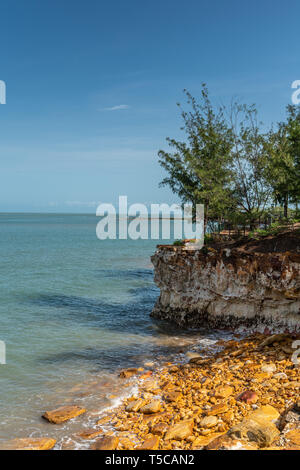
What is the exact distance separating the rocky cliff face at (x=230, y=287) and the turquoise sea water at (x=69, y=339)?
6.09ft

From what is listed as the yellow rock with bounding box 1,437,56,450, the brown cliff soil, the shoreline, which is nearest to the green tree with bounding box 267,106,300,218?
the brown cliff soil

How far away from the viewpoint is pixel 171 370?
16.0 meters

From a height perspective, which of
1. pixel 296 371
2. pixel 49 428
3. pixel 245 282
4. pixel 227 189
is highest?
pixel 227 189

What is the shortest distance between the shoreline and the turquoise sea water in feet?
3.35

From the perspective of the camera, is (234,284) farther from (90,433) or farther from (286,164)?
(90,433)

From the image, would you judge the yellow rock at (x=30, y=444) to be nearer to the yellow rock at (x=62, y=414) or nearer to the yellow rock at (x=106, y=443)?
the yellow rock at (x=62, y=414)

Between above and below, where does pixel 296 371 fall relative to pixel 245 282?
below

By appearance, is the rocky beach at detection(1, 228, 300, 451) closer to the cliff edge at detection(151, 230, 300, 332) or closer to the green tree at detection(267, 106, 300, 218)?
the cliff edge at detection(151, 230, 300, 332)

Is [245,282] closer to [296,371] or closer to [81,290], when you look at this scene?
[296,371]

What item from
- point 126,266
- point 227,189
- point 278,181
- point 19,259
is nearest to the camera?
point 278,181

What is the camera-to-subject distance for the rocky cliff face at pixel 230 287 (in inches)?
757

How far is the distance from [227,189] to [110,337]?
Result: 15.1 meters

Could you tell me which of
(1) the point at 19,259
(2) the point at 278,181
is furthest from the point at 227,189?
(1) the point at 19,259
